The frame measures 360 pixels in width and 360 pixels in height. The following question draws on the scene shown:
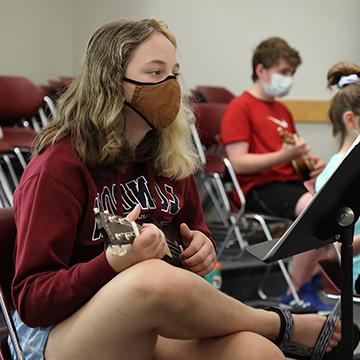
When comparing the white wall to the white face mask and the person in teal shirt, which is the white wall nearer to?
the white face mask

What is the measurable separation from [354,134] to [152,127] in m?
0.84

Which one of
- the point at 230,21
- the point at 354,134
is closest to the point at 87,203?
the point at 354,134

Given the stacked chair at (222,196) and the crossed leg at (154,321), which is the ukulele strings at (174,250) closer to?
the crossed leg at (154,321)

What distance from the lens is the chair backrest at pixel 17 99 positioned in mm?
3695

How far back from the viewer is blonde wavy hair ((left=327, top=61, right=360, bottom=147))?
2.18 meters

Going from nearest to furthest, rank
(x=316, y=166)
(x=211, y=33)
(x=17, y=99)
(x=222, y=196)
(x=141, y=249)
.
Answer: (x=141, y=249)
(x=316, y=166)
(x=222, y=196)
(x=17, y=99)
(x=211, y=33)

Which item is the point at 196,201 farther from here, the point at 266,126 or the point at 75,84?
the point at 266,126

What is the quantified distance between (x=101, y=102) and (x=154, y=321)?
52 cm

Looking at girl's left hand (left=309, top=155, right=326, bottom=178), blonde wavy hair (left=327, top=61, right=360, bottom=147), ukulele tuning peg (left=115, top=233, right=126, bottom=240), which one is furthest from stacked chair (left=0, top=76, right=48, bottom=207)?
ukulele tuning peg (left=115, top=233, right=126, bottom=240)

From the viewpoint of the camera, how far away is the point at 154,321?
130 cm

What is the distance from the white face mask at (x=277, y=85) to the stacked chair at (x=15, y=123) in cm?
121

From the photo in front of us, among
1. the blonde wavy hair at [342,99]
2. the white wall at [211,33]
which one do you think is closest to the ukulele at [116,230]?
the blonde wavy hair at [342,99]

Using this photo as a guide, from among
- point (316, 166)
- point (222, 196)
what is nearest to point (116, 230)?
point (316, 166)

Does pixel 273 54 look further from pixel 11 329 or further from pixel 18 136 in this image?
pixel 11 329
